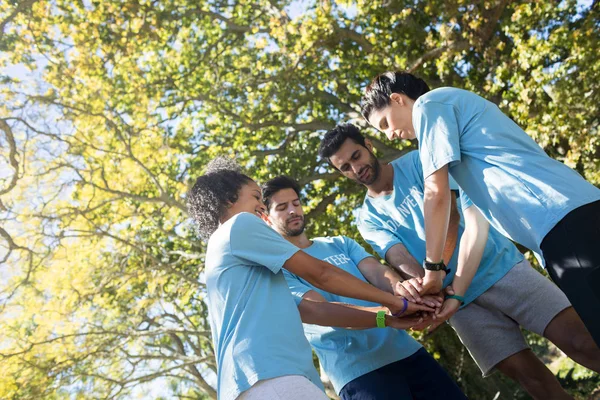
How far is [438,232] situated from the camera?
2.80m

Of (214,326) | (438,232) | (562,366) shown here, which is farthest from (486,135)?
(562,366)

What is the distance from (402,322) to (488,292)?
55cm

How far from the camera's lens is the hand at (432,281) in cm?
297

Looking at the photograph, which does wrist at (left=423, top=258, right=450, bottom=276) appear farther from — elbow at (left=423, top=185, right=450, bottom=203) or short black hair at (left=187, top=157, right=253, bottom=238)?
short black hair at (left=187, top=157, right=253, bottom=238)

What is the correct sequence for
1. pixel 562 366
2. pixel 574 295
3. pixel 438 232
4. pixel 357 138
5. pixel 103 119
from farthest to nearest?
1. pixel 562 366
2. pixel 103 119
3. pixel 357 138
4. pixel 438 232
5. pixel 574 295

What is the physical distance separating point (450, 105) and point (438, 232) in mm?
573

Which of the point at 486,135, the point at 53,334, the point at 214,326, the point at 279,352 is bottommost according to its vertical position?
the point at 279,352

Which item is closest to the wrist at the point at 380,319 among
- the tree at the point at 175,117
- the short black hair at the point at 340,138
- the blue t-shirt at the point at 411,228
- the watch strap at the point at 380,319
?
the watch strap at the point at 380,319

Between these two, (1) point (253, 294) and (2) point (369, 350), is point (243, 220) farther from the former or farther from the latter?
(2) point (369, 350)

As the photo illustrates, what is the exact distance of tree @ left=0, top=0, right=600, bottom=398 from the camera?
9.02 meters

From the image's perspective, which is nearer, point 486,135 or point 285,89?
point 486,135

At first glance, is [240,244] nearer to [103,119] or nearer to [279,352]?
[279,352]

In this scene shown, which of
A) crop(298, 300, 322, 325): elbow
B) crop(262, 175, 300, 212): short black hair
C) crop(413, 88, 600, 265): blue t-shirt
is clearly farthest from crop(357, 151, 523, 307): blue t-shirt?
crop(298, 300, 322, 325): elbow

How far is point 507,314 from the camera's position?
3.11 m
